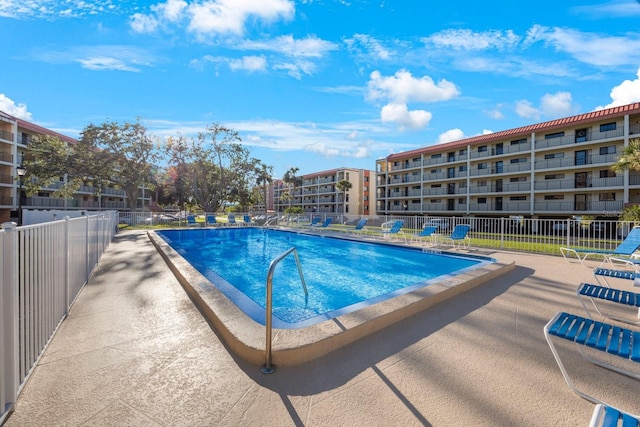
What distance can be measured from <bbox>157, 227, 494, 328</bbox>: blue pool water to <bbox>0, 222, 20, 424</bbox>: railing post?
228 centimetres

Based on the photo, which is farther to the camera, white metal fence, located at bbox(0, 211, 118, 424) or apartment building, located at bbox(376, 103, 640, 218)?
apartment building, located at bbox(376, 103, 640, 218)

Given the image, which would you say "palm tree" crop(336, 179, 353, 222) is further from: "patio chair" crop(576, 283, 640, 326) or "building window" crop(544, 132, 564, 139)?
"patio chair" crop(576, 283, 640, 326)

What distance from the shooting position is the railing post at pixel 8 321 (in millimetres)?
1888

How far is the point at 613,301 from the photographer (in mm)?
3240

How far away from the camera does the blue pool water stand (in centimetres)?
494

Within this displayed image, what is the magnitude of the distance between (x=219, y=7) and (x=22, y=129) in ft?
135

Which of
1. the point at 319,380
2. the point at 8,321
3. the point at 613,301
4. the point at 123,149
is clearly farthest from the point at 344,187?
the point at 8,321

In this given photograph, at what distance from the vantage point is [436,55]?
12.9 m

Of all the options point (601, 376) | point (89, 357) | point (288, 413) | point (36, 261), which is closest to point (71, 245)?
point (36, 261)

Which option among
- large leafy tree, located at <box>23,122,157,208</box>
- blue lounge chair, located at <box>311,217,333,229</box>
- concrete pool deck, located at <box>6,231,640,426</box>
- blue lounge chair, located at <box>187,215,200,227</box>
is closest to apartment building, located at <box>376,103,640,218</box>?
blue lounge chair, located at <box>311,217,333,229</box>

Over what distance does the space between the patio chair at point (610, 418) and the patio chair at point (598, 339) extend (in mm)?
642

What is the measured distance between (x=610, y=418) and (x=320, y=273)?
6951 mm

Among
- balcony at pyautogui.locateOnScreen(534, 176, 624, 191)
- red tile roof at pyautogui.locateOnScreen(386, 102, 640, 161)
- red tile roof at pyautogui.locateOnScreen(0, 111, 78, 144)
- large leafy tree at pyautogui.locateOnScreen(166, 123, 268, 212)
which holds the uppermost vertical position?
red tile roof at pyautogui.locateOnScreen(0, 111, 78, 144)

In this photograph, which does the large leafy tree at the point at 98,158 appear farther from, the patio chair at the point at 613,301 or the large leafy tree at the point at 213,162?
the patio chair at the point at 613,301
